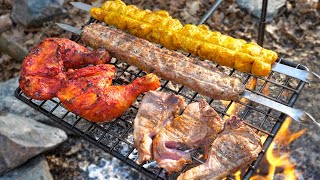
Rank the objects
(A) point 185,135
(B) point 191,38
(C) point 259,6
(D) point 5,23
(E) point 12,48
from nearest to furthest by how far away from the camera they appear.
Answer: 1. (A) point 185,135
2. (B) point 191,38
3. (C) point 259,6
4. (E) point 12,48
5. (D) point 5,23

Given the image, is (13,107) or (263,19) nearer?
(263,19)

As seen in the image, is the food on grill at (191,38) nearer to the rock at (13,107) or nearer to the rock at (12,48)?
the rock at (13,107)

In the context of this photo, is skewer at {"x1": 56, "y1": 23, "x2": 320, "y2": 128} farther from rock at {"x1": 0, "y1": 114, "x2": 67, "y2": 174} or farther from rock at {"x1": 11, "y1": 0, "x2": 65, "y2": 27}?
rock at {"x1": 11, "y1": 0, "x2": 65, "y2": 27}

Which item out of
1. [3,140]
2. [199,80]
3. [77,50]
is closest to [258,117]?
[199,80]

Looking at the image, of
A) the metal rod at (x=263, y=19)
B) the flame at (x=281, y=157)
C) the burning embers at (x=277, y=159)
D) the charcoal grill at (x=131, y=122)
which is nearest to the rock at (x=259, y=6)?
the charcoal grill at (x=131, y=122)

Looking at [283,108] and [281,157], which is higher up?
[283,108]

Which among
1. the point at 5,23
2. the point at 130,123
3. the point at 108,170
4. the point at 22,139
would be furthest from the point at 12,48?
the point at 130,123

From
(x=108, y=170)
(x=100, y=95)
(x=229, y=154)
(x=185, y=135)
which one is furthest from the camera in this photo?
(x=108, y=170)

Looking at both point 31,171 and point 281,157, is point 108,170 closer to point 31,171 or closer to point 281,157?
point 31,171
